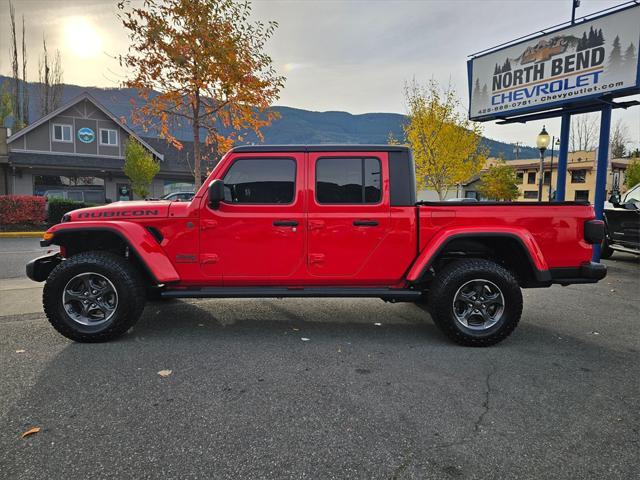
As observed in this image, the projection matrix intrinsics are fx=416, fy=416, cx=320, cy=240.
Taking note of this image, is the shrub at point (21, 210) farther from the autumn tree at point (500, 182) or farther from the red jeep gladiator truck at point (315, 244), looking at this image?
the autumn tree at point (500, 182)

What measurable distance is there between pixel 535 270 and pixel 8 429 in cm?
428

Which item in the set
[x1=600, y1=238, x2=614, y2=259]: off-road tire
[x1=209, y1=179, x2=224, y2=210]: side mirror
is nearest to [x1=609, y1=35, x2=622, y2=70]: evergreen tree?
[x1=600, y1=238, x2=614, y2=259]: off-road tire

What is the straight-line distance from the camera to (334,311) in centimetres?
525

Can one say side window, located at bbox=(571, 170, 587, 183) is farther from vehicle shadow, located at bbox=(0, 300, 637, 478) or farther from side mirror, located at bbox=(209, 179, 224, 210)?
side mirror, located at bbox=(209, 179, 224, 210)

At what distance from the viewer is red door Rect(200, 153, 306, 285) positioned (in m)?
4.10

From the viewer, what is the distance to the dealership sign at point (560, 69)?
825cm

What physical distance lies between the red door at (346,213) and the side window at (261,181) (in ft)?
0.72

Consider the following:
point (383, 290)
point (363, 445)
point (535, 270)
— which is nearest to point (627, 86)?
point (535, 270)

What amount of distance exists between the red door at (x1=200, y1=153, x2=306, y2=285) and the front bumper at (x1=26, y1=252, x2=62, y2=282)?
1.60 m

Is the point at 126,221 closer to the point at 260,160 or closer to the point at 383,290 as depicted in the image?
the point at 260,160

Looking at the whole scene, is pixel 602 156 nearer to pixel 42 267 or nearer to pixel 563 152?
pixel 563 152

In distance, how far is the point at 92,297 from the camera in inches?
159

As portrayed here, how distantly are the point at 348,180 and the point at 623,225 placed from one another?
841cm

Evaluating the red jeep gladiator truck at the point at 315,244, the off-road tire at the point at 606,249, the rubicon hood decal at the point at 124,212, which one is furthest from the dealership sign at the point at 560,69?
the rubicon hood decal at the point at 124,212
